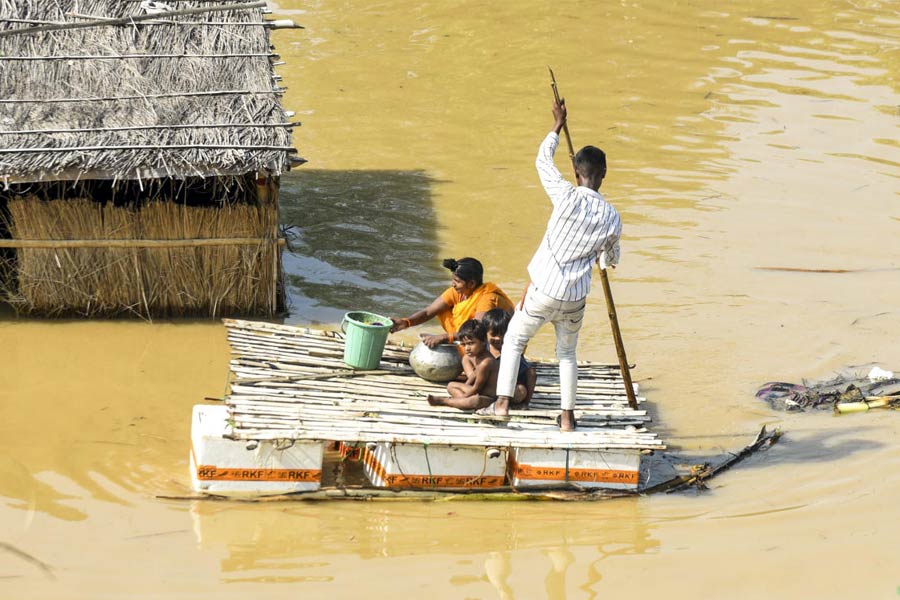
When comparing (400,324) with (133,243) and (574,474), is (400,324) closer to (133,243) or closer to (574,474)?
(574,474)

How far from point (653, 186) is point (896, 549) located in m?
5.07

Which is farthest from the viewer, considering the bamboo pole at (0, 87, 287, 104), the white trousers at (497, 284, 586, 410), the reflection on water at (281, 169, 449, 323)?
the reflection on water at (281, 169, 449, 323)

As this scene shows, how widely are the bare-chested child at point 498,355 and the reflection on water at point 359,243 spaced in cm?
193

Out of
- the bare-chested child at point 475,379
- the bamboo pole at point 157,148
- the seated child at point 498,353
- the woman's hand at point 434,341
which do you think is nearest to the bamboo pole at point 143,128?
the bamboo pole at point 157,148

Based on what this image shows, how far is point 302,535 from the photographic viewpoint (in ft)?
15.7

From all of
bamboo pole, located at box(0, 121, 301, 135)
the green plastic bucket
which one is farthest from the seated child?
bamboo pole, located at box(0, 121, 301, 135)

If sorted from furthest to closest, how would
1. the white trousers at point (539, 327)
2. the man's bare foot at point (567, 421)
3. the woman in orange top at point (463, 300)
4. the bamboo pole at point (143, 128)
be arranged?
the bamboo pole at point (143, 128) < the woman in orange top at point (463, 300) < the man's bare foot at point (567, 421) < the white trousers at point (539, 327)

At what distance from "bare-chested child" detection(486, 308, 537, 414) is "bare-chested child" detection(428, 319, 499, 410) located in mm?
56

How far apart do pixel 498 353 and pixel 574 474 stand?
2.59 feet

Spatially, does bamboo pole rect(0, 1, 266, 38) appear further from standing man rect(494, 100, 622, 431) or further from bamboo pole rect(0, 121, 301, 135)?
standing man rect(494, 100, 622, 431)

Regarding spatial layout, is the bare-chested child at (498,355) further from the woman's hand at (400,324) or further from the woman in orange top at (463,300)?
the woman's hand at (400,324)

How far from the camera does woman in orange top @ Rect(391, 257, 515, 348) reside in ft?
18.7

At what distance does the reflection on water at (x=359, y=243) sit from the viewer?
24.8 feet

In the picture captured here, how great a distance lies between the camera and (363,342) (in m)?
5.59
